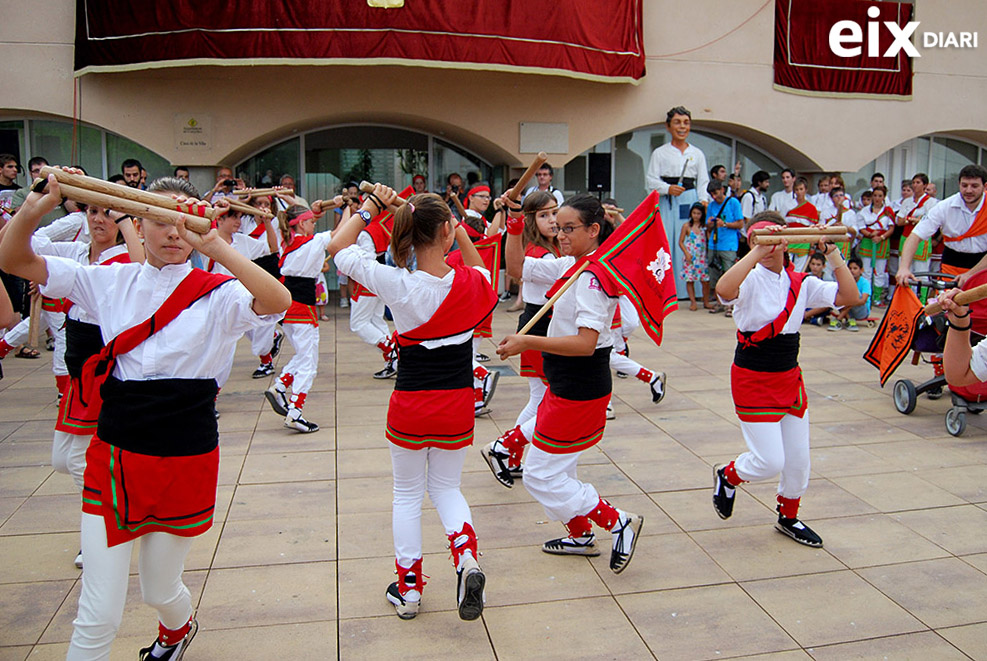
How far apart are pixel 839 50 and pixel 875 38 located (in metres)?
0.74

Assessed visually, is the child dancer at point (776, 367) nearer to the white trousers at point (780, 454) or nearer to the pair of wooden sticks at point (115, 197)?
the white trousers at point (780, 454)

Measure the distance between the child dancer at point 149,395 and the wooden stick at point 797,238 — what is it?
2.42m

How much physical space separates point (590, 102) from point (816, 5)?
4228 mm

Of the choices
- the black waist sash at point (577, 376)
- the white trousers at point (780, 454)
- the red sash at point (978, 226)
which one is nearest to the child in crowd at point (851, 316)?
the red sash at point (978, 226)

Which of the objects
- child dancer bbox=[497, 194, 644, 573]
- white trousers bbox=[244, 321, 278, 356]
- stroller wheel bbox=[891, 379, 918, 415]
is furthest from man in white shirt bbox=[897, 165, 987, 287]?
white trousers bbox=[244, 321, 278, 356]

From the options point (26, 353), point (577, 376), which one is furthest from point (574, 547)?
point (26, 353)

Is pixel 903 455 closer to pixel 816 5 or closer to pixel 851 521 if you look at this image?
pixel 851 521

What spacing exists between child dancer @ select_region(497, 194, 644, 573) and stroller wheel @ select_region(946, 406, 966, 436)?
386cm

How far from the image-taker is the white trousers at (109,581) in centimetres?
292

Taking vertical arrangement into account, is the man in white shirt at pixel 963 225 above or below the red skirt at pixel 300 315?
above

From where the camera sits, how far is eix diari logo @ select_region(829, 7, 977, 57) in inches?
587

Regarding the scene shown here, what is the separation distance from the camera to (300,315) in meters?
7.38

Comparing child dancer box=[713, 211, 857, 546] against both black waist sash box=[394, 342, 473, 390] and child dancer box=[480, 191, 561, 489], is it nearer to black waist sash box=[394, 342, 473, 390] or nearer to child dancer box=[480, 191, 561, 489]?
child dancer box=[480, 191, 561, 489]

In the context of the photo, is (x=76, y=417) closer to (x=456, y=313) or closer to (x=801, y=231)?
(x=456, y=313)
